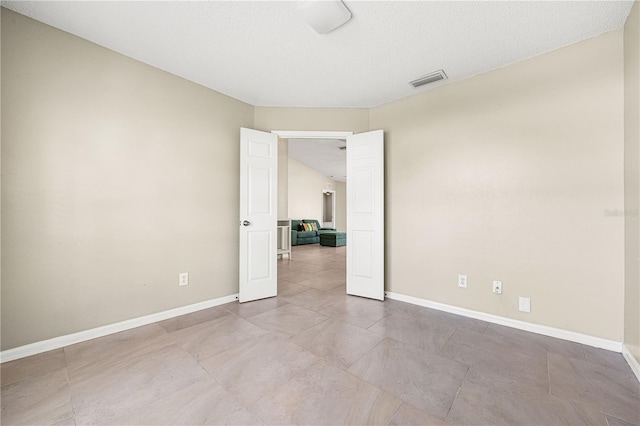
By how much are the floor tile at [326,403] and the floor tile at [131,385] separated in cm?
56

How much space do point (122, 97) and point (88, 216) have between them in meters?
1.09

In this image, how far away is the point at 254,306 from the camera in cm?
298

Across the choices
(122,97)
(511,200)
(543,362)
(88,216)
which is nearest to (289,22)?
(122,97)

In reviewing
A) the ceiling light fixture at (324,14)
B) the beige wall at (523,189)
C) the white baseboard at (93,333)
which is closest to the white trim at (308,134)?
the beige wall at (523,189)

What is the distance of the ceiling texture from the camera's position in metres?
1.83

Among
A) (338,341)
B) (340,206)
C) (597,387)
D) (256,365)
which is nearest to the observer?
(597,387)

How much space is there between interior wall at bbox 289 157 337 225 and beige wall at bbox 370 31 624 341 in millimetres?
6465

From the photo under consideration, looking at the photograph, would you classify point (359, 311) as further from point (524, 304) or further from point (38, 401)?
point (38, 401)

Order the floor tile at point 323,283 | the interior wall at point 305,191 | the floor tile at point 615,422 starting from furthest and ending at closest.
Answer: the interior wall at point 305,191 → the floor tile at point 323,283 → the floor tile at point 615,422

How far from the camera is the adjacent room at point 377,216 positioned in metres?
1.59

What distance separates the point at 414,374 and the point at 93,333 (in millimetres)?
2554

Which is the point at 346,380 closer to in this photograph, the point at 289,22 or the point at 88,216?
the point at 88,216

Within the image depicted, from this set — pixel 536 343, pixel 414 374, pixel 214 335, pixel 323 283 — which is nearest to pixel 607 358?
pixel 536 343

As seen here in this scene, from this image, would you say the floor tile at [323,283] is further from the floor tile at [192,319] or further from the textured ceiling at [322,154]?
the textured ceiling at [322,154]
